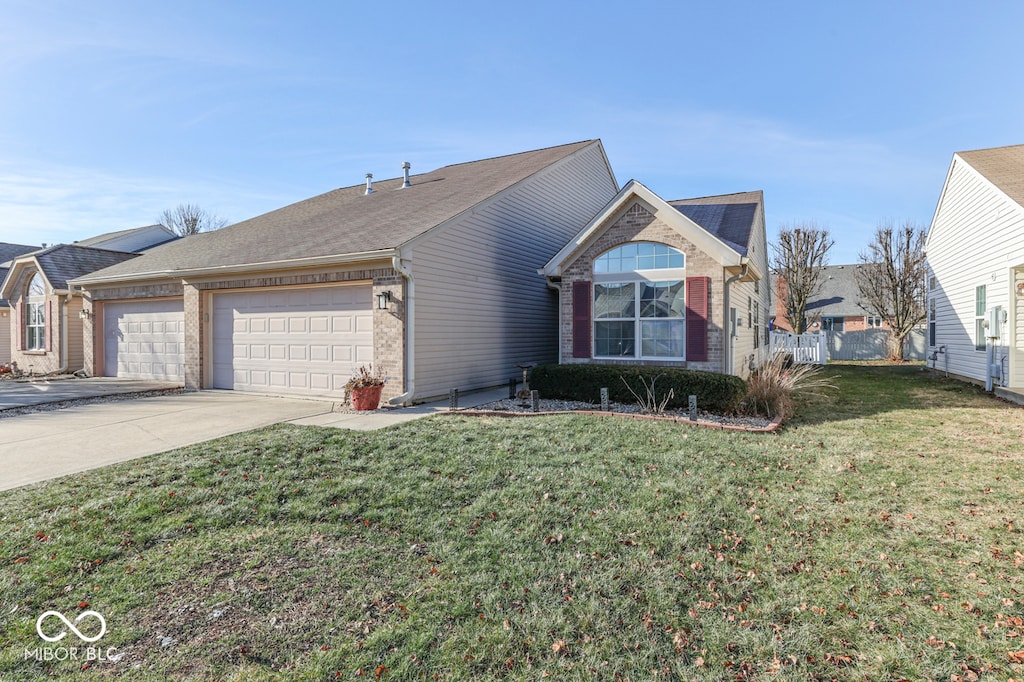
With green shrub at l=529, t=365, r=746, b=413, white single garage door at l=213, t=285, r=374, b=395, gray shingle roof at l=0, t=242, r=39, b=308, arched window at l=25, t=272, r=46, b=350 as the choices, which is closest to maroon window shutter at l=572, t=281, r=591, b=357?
green shrub at l=529, t=365, r=746, b=413

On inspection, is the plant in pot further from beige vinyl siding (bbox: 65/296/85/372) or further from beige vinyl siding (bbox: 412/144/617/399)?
beige vinyl siding (bbox: 65/296/85/372)

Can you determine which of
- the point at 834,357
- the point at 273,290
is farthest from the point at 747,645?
the point at 834,357

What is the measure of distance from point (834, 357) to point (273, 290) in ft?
96.7

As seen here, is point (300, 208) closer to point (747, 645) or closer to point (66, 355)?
point (66, 355)

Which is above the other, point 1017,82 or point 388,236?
point 1017,82

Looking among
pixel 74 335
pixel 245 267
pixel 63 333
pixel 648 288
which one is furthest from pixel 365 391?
pixel 63 333

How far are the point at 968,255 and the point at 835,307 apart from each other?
2108 cm

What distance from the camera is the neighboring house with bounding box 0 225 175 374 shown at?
16.2 m

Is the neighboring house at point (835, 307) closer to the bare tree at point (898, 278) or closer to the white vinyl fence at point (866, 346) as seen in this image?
the white vinyl fence at point (866, 346)

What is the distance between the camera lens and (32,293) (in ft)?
57.2

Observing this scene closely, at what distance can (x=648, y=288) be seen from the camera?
10.8m

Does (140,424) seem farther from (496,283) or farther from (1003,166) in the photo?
(1003,166)

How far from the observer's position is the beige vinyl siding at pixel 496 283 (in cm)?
1018

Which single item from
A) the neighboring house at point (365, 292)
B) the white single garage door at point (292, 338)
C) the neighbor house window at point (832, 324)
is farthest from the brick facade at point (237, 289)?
the neighbor house window at point (832, 324)
